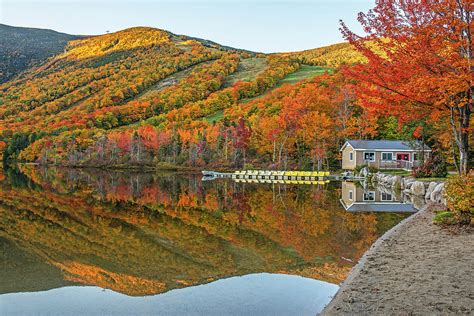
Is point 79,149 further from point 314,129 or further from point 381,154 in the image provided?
point 381,154

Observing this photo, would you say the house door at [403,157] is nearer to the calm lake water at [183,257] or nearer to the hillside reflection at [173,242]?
the hillside reflection at [173,242]

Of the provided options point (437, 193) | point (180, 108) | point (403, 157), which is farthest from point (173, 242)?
point (180, 108)

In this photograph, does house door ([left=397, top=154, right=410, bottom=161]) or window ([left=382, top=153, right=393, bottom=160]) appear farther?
window ([left=382, top=153, right=393, bottom=160])

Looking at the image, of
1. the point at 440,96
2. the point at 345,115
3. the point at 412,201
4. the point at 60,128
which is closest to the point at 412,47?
the point at 440,96

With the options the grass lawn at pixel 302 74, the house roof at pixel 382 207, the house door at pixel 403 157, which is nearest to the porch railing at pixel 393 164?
the house door at pixel 403 157

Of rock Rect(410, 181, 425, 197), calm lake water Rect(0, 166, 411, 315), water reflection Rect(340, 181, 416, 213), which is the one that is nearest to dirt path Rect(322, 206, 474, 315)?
calm lake water Rect(0, 166, 411, 315)

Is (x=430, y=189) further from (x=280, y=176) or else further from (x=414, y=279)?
(x=280, y=176)

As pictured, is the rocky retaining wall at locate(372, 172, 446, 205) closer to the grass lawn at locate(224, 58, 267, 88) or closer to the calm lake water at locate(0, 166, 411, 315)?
the calm lake water at locate(0, 166, 411, 315)
